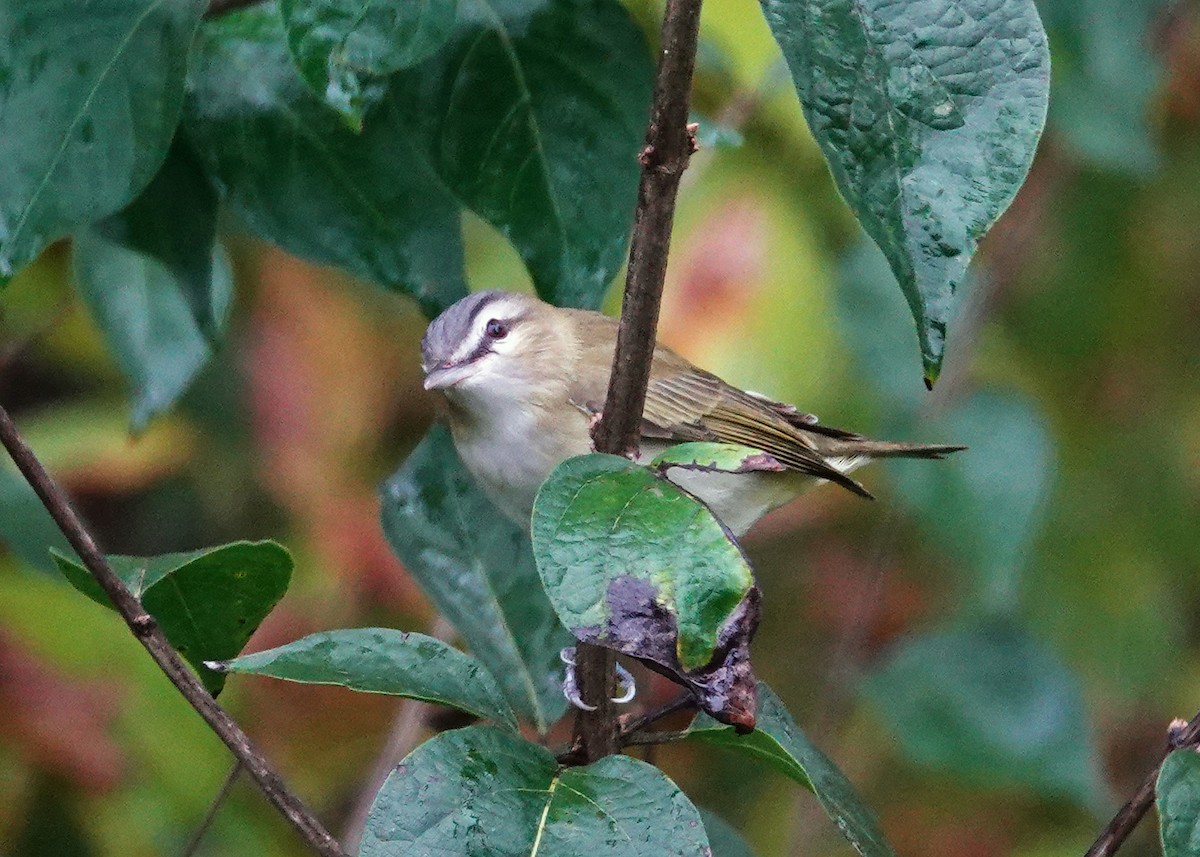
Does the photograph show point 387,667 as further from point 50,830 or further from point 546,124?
point 50,830

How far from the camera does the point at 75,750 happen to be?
102 inches

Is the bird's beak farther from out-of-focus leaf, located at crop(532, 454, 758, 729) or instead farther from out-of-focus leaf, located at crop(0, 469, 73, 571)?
out-of-focus leaf, located at crop(532, 454, 758, 729)

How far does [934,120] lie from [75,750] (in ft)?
6.98

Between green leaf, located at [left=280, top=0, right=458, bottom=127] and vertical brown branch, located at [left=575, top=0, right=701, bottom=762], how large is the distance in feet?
1.03

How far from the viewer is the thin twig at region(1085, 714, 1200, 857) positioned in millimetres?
1090

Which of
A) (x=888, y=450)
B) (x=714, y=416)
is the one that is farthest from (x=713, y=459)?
(x=888, y=450)

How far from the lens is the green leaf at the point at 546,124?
4.52 ft

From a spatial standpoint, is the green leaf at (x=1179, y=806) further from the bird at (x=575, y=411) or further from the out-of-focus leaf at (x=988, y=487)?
the out-of-focus leaf at (x=988, y=487)

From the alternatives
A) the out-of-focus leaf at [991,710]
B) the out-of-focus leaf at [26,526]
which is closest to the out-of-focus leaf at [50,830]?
the out-of-focus leaf at [26,526]

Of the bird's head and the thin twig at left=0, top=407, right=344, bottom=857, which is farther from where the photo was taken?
the bird's head

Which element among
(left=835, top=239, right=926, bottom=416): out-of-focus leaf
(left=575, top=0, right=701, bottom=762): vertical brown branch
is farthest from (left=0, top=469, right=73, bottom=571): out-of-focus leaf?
(left=835, top=239, right=926, bottom=416): out-of-focus leaf

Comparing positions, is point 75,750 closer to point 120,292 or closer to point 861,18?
point 120,292

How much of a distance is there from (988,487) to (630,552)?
166 centimetres

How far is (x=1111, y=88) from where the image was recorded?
2.61 m
